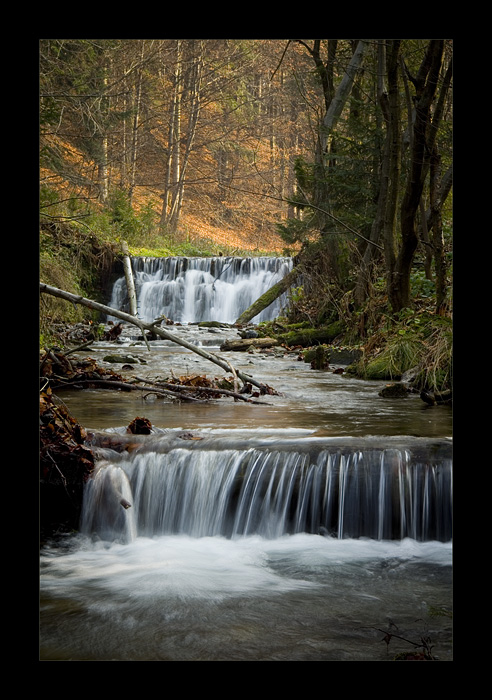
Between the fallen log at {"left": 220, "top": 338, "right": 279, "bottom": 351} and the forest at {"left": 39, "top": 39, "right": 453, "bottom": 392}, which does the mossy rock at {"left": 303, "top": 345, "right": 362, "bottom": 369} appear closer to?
the forest at {"left": 39, "top": 39, "right": 453, "bottom": 392}

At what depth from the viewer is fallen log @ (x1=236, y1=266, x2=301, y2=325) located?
14237 millimetres

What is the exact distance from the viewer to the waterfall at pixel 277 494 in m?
4.56

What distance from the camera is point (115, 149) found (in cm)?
2925

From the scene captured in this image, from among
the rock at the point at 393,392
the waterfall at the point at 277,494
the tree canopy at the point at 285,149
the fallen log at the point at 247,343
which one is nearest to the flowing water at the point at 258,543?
the waterfall at the point at 277,494

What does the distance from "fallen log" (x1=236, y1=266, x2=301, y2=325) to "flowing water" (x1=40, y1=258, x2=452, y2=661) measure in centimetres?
793

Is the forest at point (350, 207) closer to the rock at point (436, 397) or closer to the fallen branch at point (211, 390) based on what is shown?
the rock at point (436, 397)

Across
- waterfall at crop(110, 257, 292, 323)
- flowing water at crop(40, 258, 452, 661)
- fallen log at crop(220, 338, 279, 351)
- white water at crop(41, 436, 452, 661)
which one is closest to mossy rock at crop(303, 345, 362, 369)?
fallen log at crop(220, 338, 279, 351)

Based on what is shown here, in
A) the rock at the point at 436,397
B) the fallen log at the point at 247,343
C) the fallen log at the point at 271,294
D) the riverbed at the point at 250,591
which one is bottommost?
the riverbed at the point at 250,591
